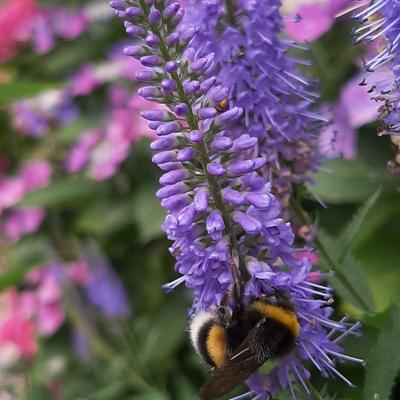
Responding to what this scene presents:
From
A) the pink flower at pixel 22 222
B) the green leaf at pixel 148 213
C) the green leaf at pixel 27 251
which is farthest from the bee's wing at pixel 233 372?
the pink flower at pixel 22 222

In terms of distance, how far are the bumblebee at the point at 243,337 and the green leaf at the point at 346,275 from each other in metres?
0.21

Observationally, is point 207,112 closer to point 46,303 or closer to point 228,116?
point 228,116

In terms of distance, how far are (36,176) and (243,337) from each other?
5.51 ft

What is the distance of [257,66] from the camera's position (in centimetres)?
93

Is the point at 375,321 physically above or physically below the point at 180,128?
below

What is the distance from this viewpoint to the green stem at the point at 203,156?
74 cm

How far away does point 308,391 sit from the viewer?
823 millimetres

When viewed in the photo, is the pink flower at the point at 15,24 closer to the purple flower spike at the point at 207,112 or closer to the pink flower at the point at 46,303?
the pink flower at the point at 46,303

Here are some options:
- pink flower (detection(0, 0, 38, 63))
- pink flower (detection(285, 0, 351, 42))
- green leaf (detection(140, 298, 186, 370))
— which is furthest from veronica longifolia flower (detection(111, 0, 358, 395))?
pink flower (detection(0, 0, 38, 63))

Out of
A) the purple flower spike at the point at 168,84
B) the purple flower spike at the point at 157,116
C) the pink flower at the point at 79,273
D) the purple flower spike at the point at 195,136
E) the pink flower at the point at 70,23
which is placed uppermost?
the pink flower at the point at 70,23

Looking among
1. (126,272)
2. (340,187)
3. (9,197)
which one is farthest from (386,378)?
(9,197)

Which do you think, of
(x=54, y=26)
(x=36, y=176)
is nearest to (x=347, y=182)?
(x=36, y=176)

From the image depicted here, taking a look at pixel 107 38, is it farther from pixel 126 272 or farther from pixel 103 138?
pixel 126 272

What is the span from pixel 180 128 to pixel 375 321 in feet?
1.04
